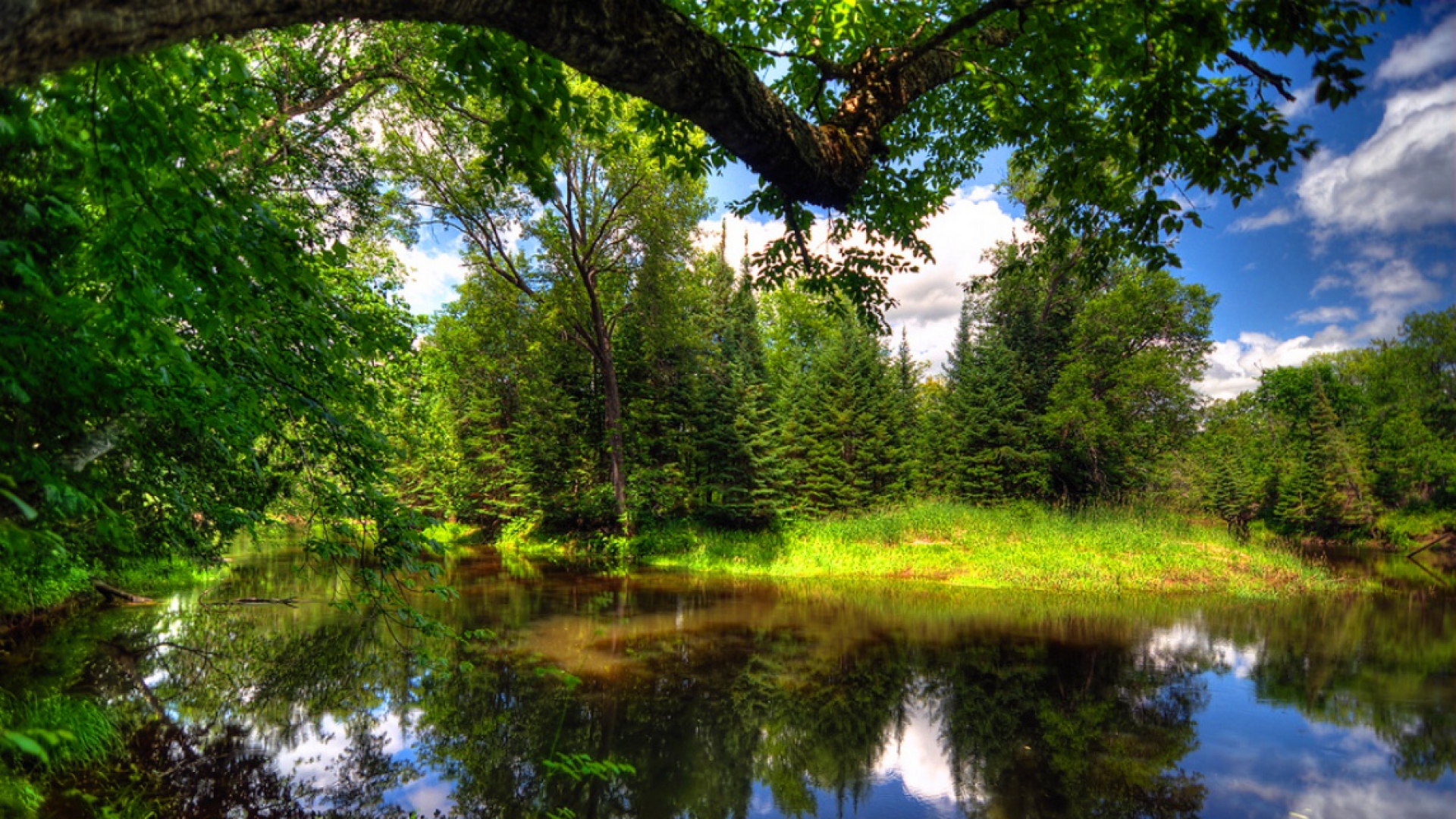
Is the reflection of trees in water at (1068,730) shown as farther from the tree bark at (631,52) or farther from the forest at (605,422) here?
the tree bark at (631,52)

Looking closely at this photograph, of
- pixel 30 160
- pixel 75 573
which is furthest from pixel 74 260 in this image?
pixel 75 573

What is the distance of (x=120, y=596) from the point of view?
34.5ft

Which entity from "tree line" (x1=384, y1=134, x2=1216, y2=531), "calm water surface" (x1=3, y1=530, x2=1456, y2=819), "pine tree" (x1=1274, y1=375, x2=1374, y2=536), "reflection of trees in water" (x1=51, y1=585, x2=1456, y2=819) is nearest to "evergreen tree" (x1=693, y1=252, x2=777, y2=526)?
"tree line" (x1=384, y1=134, x2=1216, y2=531)

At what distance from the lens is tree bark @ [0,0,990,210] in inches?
41.9

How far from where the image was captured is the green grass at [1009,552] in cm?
1530

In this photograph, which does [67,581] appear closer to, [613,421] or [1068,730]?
[1068,730]

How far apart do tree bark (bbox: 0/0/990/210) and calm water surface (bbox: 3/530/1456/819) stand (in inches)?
136

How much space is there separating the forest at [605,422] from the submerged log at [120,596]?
164 millimetres

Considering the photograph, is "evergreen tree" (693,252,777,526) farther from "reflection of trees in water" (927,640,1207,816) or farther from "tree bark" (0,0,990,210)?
"tree bark" (0,0,990,210)

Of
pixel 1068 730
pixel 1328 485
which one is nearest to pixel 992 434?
pixel 1328 485

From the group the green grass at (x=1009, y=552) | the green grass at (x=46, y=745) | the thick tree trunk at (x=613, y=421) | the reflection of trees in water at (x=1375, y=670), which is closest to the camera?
the green grass at (x=46, y=745)

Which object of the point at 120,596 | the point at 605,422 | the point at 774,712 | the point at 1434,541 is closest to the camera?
the point at 774,712

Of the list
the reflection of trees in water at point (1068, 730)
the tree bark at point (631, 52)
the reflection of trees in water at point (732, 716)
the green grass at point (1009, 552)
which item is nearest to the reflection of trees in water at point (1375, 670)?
the reflection of trees in water at point (732, 716)

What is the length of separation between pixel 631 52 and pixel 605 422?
72.1ft
